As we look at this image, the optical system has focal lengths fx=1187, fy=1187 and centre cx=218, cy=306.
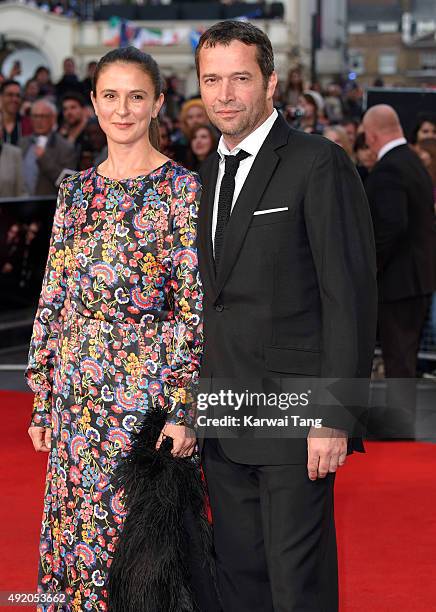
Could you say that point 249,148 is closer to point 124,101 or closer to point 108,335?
point 124,101

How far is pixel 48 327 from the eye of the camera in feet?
10.9

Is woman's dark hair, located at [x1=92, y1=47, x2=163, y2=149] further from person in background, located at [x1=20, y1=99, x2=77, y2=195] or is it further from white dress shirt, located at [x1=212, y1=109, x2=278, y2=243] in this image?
person in background, located at [x1=20, y1=99, x2=77, y2=195]

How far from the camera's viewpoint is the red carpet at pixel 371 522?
4176 mm

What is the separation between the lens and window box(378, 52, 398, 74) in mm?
99750

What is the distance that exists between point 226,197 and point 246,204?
3.3 inches

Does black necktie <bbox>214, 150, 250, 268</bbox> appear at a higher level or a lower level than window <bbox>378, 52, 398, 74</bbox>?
lower

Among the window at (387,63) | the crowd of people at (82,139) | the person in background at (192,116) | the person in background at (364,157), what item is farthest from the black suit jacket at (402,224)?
the window at (387,63)

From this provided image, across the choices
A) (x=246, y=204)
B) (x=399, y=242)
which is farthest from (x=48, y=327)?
(x=399, y=242)

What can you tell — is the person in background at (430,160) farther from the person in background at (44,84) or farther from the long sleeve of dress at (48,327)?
the person in background at (44,84)

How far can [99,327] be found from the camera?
3.18 meters

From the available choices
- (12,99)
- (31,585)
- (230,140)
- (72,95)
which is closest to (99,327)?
(230,140)

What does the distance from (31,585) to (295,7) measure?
53.1 metres

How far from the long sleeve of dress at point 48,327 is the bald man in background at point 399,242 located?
10.5 ft

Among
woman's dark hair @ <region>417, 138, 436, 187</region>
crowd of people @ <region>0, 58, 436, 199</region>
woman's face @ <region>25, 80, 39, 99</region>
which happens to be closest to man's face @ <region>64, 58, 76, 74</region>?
woman's face @ <region>25, 80, 39, 99</region>
